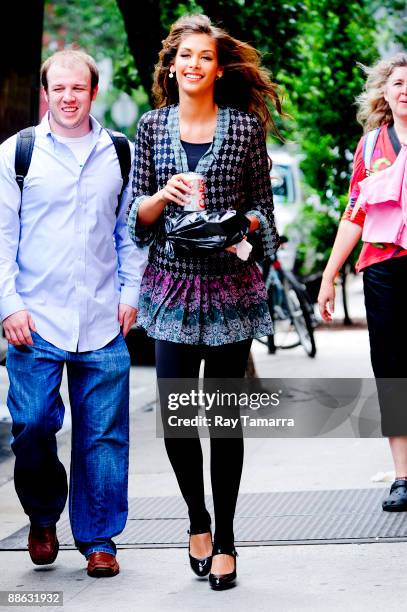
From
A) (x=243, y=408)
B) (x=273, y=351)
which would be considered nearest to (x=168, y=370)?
(x=243, y=408)

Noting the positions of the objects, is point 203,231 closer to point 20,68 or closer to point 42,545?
point 42,545

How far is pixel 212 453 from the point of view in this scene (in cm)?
456

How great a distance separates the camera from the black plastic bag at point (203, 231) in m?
4.27

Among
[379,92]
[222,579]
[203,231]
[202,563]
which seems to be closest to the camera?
[203,231]

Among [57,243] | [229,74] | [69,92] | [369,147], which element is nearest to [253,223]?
[229,74]

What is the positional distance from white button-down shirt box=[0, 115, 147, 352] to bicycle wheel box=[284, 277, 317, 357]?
739 cm

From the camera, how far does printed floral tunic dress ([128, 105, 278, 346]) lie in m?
4.50

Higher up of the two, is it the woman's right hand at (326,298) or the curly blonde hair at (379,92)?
the curly blonde hair at (379,92)

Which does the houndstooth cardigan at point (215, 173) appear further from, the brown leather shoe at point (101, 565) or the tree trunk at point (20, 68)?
the tree trunk at point (20, 68)

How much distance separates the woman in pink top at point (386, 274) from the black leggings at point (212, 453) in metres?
1.08

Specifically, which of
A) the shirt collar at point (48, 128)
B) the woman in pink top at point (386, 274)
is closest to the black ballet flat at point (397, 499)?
the woman in pink top at point (386, 274)

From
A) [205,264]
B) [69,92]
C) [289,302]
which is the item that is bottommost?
[289,302]

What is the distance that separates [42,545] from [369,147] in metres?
2.23

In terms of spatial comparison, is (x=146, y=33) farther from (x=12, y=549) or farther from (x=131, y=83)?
(x=12, y=549)
